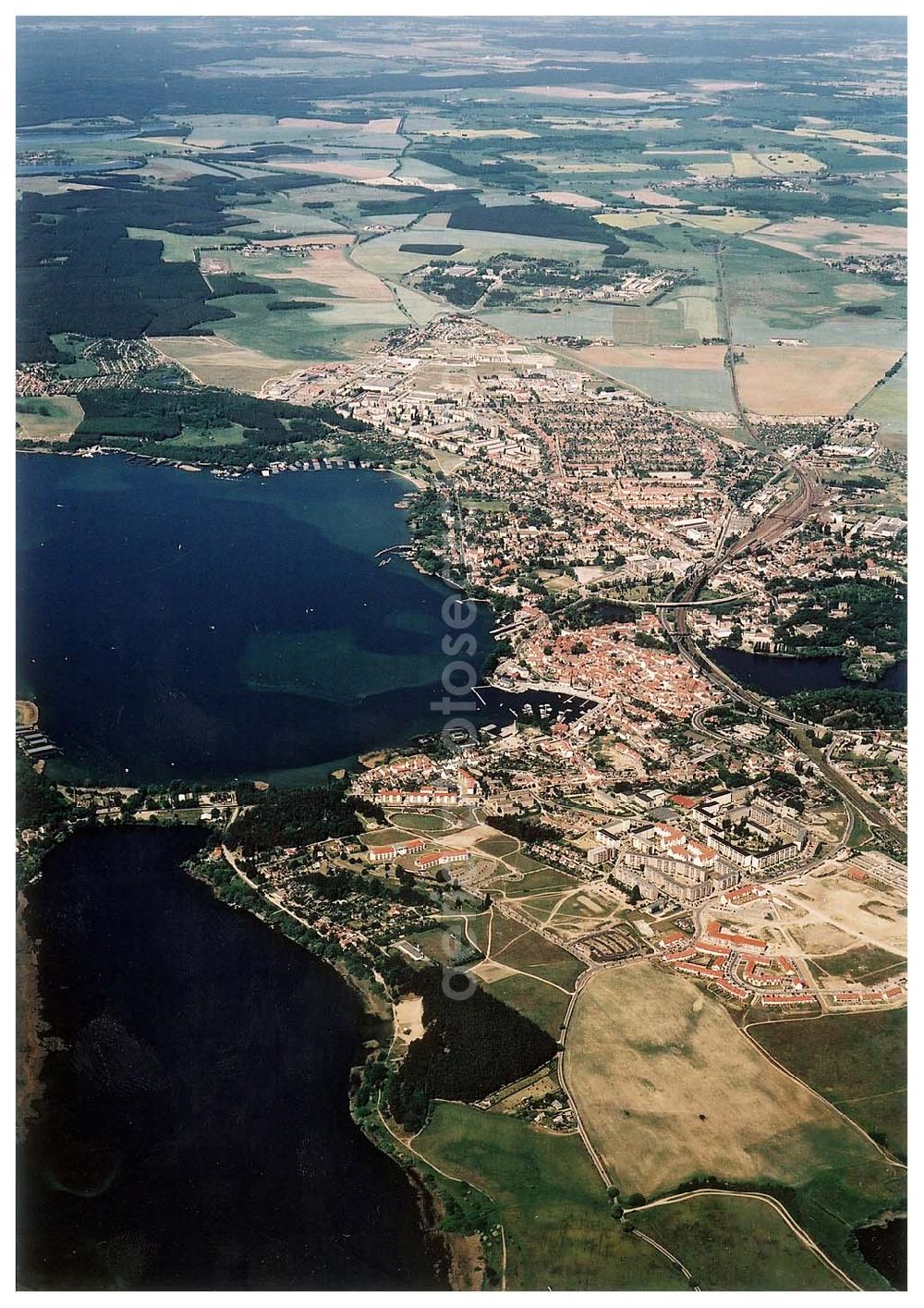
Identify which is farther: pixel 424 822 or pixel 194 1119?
pixel 424 822

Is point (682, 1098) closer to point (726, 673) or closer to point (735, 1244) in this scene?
point (735, 1244)

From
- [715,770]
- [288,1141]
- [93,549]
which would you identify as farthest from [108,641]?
[288,1141]

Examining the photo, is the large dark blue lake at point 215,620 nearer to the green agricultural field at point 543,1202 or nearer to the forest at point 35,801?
the forest at point 35,801

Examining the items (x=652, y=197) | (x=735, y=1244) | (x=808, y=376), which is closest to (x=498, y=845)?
(x=735, y=1244)

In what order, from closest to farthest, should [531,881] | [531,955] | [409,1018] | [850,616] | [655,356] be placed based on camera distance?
[409,1018] → [531,955] → [531,881] → [850,616] → [655,356]

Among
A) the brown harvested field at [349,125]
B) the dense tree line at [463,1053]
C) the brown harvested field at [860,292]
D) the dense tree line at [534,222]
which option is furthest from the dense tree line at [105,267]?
the dense tree line at [463,1053]

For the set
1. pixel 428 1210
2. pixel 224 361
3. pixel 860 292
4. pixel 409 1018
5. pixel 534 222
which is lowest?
pixel 428 1210

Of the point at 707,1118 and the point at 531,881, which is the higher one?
the point at 531,881
